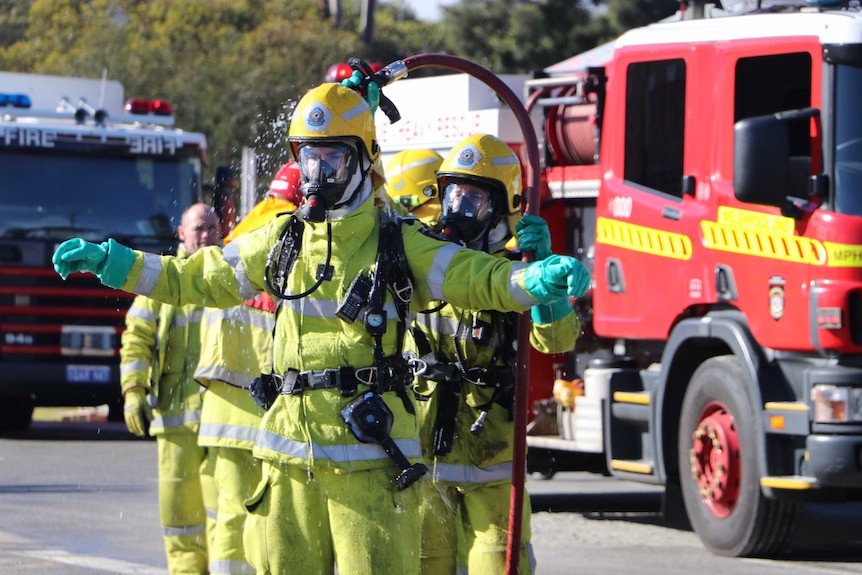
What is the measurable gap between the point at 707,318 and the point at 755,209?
74cm

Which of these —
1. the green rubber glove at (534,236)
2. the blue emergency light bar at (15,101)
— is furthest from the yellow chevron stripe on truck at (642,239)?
the blue emergency light bar at (15,101)

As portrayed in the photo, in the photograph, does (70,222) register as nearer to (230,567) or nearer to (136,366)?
(136,366)

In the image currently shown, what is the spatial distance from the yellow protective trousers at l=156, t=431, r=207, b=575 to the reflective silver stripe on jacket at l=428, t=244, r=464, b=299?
3066 mm

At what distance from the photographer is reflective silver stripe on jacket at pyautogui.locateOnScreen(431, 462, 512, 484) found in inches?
250

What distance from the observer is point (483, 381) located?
6430mm

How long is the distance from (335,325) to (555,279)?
2.69 ft

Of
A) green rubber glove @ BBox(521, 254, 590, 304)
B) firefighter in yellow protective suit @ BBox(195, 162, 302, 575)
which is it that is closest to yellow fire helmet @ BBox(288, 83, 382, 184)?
green rubber glove @ BBox(521, 254, 590, 304)

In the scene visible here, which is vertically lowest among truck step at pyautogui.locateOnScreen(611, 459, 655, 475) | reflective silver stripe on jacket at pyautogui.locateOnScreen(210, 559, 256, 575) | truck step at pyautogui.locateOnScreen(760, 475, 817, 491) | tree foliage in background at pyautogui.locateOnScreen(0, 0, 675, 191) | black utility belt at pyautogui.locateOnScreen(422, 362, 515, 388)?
reflective silver stripe on jacket at pyautogui.locateOnScreen(210, 559, 256, 575)

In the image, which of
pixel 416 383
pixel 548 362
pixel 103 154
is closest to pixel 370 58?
pixel 103 154

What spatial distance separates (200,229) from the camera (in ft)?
27.1

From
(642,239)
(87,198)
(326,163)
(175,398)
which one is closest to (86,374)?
(87,198)

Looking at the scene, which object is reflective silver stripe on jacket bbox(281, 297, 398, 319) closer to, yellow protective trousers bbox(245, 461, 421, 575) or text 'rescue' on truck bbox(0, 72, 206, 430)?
yellow protective trousers bbox(245, 461, 421, 575)

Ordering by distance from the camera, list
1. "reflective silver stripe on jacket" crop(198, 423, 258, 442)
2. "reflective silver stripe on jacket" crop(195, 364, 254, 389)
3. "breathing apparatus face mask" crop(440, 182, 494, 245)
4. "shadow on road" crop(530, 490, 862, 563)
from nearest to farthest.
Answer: "breathing apparatus face mask" crop(440, 182, 494, 245)
"reflective silver stripe on jacket" crop(198, 423, 258, 442)
"reflective silver stripe on jacket" crop(195, 364, 254, 389)
"shadow on road" crop(530, 490, 862, 563)

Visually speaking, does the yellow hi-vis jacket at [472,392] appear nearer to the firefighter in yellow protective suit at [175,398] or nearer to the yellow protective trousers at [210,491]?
the yellow protective trousers at [210,491]
